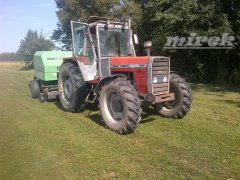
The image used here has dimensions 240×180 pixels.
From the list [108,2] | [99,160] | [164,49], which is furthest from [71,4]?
[99,160]

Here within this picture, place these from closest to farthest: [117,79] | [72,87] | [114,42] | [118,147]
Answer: [118,147] < [117,79] < [114,42] < [72,87]

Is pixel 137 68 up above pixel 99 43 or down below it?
below

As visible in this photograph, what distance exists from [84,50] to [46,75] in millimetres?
3167

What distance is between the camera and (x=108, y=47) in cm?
808

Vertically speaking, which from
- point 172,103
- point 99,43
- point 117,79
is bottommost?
point 172,103

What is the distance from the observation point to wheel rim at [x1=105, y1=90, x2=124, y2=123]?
7202 mm

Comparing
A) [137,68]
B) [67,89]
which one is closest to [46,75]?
[67,89]

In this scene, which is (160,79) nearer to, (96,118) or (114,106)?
(114,106)

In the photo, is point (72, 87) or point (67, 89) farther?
point (67, 89)

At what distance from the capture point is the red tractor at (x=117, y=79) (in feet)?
22.5

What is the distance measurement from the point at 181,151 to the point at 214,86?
978cm

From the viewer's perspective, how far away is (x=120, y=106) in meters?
7.24

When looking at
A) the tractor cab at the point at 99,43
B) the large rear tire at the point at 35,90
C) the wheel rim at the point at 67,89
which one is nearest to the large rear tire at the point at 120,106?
the tractor cab at the point at 99,43

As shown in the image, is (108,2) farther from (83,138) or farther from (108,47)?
(83,138)
